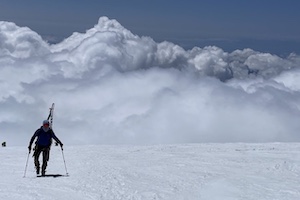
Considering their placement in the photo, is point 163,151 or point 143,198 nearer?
point 143,198

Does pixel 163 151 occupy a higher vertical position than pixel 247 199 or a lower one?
higher

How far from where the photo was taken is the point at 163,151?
26750 mm

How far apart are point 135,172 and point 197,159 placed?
17.3 ft

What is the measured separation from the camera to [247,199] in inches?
574

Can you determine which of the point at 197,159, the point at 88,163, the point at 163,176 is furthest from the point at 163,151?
the point at 163,176

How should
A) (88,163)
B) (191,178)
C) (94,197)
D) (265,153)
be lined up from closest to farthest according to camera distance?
(94,197) < (191,178) < (88,163) < (265,153)

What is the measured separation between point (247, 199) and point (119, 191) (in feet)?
13.2

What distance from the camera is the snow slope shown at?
1440 centimetres

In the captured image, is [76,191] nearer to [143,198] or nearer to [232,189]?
[143,198]

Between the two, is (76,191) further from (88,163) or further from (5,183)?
(88,163)


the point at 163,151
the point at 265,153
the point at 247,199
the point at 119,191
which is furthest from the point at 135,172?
the point at 265,153

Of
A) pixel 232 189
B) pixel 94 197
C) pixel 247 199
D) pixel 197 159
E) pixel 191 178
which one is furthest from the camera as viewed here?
pixel 197 159

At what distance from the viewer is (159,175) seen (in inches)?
709

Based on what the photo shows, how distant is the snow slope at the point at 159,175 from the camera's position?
14396 millimetres
